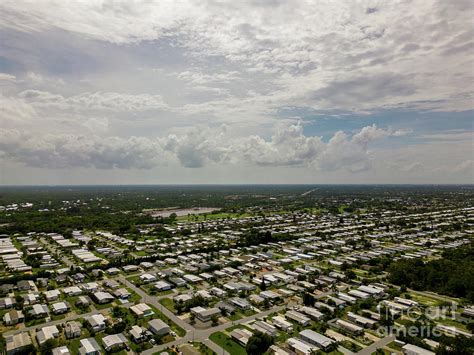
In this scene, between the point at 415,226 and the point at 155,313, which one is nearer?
the point at 155,313

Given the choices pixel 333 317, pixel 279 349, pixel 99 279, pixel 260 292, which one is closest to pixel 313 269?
pixel 260 292

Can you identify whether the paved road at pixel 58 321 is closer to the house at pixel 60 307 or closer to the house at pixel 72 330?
the house at pixel 60 307

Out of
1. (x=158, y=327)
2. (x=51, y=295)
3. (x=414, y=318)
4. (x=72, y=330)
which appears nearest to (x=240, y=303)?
(x=158, y=327)

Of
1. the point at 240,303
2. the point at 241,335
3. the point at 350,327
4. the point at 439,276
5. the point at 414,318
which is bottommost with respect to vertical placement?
the point at 241,335

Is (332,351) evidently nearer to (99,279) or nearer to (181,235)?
(99,279)

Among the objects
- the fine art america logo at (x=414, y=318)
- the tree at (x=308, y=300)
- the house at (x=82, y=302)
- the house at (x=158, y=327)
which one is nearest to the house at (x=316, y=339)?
the fine art america logo at (x=414, y=318)

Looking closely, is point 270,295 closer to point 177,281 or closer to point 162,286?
point 177,281

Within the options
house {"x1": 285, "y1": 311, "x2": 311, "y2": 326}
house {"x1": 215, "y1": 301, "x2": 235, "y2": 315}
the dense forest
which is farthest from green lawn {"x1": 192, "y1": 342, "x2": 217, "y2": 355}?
the dense forest
